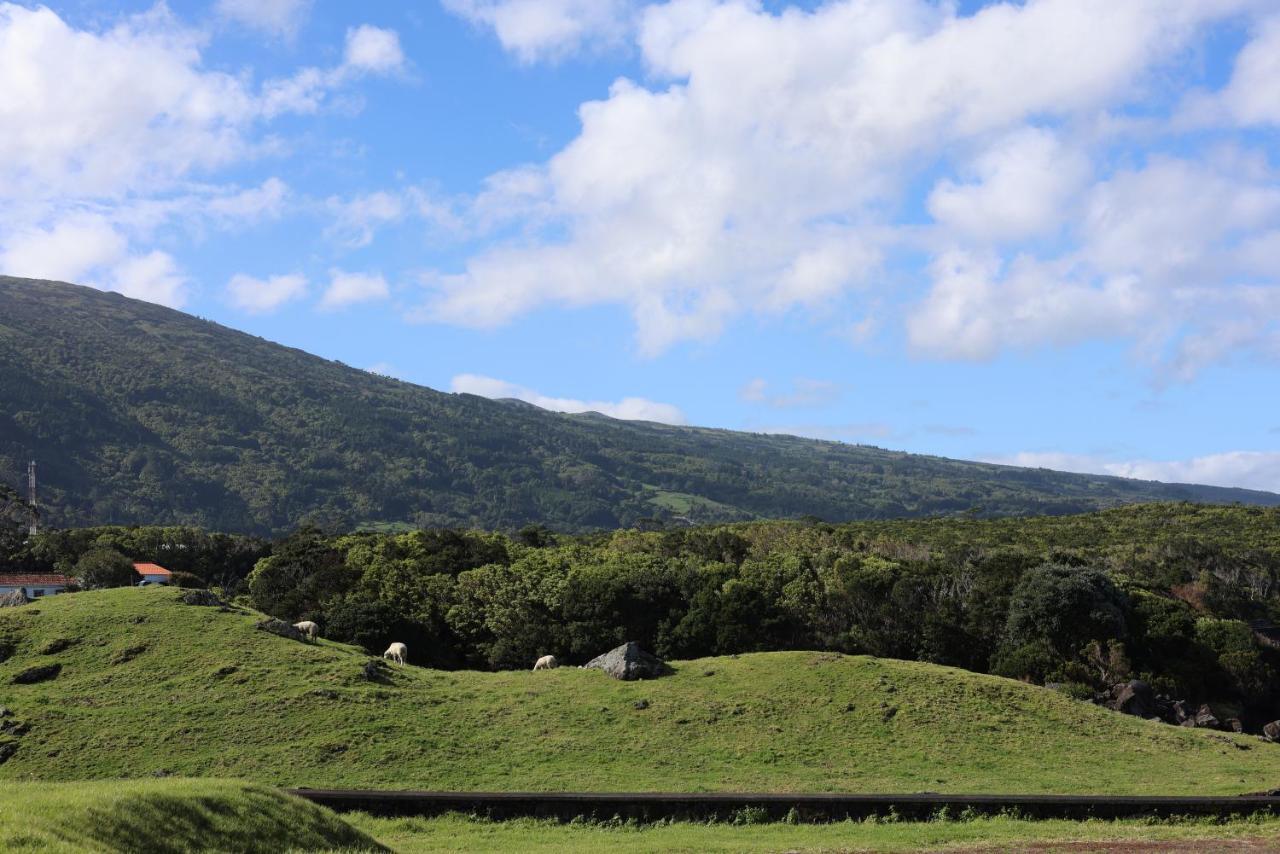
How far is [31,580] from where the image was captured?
8206 cm

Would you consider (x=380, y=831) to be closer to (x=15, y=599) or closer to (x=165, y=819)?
(x=165, y=819)

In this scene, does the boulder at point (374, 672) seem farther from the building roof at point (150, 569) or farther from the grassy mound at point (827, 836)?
the building roof at point (150, 569)

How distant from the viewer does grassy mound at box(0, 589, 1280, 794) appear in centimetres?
3050

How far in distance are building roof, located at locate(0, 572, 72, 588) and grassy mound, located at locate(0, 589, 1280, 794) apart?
142 ft

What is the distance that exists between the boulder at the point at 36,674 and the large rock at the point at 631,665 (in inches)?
779

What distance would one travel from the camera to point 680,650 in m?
55.8

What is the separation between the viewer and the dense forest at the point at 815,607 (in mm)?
52438

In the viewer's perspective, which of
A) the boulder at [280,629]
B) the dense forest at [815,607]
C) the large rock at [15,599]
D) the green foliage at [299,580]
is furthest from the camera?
the green foliage at [299,580]

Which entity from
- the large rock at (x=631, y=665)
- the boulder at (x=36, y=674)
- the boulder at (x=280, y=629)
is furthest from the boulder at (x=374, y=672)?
the boulder at (x=36, y=674)

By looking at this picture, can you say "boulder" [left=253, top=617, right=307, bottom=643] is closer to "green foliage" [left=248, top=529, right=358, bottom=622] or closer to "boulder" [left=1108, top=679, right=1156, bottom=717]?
"green foliage" [left=248, top=529, right=358, bottom=622]

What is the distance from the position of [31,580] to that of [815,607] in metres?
61.7

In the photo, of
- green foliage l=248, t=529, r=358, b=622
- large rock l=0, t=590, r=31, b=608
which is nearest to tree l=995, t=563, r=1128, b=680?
green foliage l=248, t=529, r=358, b=622

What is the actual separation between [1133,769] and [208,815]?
26.8m

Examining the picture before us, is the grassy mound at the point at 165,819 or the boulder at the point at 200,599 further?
the boulder at the point at 200,599
